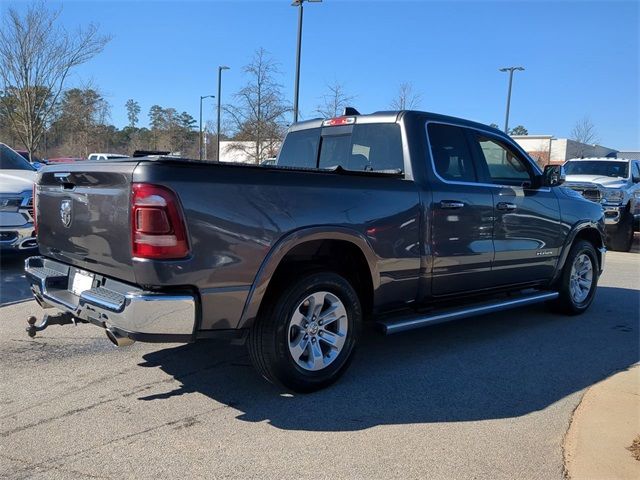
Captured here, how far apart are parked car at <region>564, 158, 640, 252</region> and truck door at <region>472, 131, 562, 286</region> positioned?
8.45m

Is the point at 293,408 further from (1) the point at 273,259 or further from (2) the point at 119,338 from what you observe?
(2) the point at 119,338

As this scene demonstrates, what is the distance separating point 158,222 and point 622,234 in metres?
13.7

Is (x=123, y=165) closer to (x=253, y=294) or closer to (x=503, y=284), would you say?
(x=253, y=294)

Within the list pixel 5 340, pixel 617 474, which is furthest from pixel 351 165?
pixel 5 340

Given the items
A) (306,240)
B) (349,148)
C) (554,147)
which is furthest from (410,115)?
(554,147)

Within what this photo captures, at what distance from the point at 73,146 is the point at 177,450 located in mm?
40777

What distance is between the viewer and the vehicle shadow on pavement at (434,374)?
3693mm

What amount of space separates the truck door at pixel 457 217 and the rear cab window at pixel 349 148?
1.11 ft

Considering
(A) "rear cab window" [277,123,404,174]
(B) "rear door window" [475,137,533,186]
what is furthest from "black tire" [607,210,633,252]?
(A) "rear cab window" [277,123,404,174]

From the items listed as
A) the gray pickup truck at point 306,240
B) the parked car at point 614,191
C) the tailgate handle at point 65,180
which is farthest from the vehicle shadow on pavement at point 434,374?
the parked car at point 614,191

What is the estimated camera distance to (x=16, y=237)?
7.53 meters

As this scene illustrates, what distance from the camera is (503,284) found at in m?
5.48

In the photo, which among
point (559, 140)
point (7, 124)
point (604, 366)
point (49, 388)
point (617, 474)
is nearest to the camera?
point (617, 474)

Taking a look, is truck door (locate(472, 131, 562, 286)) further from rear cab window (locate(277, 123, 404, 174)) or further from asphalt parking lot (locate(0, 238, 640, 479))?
rear cab window (locate(277, 123, 404, 174))
